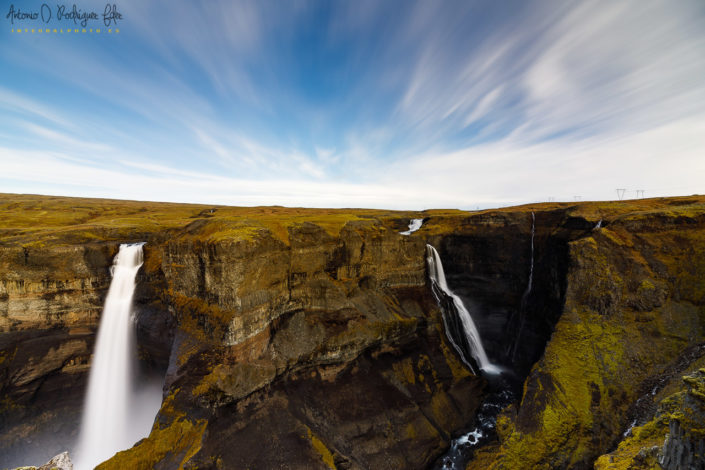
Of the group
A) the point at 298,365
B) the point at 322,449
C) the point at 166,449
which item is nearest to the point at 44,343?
the point at 166,449

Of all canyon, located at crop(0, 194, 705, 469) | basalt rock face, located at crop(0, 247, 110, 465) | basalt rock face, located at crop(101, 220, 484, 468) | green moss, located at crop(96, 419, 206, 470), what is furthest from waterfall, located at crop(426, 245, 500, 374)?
basalt rock face, located at crop(0, 247, 110, 465)

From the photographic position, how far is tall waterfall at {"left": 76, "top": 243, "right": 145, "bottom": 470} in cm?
1731

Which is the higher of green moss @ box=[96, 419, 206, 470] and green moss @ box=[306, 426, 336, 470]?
green moss @ box=[96, 419, 206, 470]

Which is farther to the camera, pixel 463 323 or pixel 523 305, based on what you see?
pixel 463 323

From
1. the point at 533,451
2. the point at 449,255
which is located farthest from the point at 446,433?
the point at 449,255

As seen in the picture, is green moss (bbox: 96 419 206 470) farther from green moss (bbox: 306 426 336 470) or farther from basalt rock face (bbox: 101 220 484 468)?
green moss (bbox: 306 426 336 470)

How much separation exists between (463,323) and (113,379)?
1278 inches

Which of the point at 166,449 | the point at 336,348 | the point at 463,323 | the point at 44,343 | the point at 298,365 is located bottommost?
the point at 463,323

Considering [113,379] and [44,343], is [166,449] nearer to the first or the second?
[113,379]

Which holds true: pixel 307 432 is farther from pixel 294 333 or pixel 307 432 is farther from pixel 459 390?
pixel 459 390

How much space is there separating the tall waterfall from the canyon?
884mm

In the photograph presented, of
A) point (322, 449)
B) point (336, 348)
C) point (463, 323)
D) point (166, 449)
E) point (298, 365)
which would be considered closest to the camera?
point (166, 449)

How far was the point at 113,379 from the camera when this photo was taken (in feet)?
63.0

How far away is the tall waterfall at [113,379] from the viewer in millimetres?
17312
